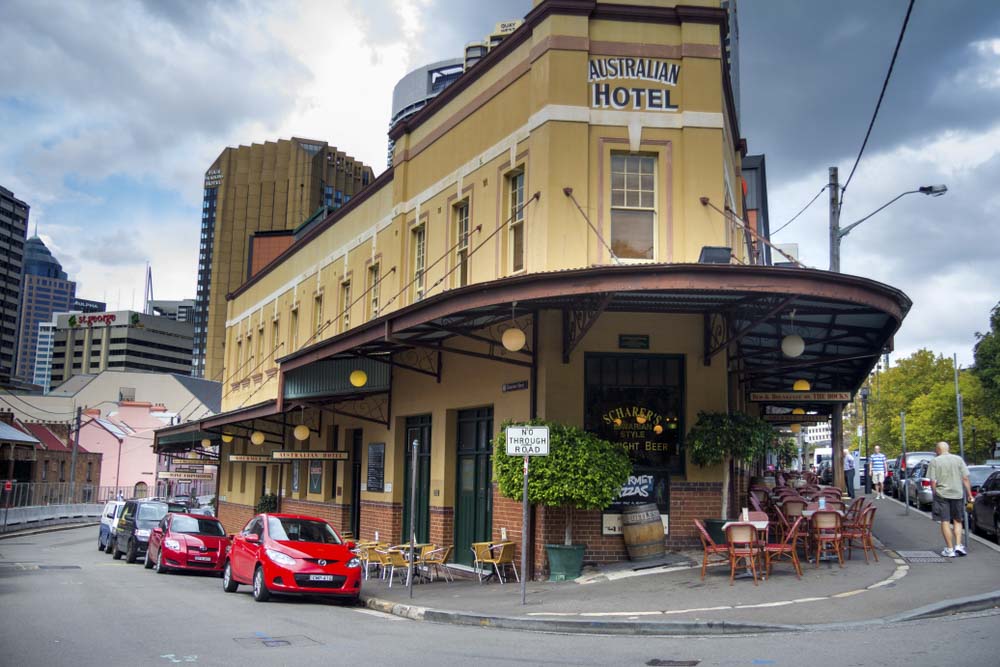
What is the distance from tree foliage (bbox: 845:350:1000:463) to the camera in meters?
60.9

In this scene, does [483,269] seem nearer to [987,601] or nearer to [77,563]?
[987,601]

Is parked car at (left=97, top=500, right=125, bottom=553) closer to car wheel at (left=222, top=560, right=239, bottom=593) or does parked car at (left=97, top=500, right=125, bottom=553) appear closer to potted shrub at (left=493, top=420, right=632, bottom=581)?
car wheel at (left=222, top=560, right=239, bottom=593)

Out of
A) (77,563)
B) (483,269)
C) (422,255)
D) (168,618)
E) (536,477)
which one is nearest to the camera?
(168,618)

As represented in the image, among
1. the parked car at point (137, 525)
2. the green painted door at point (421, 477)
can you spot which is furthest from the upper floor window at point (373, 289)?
the parked car at point (137, 525)

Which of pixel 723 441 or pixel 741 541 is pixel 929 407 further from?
pixel 741 541

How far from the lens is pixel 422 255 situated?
22.5 metres

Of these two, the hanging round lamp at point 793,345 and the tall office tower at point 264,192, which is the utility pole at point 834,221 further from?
the tall office tower at point 264,192

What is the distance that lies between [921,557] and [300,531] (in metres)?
10.4

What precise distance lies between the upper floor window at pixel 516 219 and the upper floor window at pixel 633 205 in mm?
1947

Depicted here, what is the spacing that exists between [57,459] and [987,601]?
225 feet

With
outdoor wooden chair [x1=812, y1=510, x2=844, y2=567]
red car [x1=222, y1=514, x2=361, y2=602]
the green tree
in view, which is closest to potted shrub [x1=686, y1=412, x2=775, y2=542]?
→ outdoor wooden chair [x1=812, y1=510, x2=844, y2=567]

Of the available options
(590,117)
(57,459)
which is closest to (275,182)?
(57,459)

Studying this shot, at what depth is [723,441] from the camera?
15.1 m

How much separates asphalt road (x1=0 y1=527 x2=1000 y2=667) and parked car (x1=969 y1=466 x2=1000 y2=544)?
8602 mm
